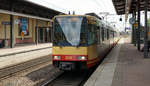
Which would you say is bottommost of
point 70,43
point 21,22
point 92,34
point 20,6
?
point 70,43

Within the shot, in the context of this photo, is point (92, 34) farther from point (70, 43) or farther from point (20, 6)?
point (20, 6)

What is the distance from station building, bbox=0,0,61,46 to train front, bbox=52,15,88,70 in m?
11.6

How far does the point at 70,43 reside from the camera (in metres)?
8.25

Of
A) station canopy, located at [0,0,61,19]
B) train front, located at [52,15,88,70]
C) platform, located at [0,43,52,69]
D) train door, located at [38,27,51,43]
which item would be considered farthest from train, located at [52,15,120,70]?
train door, located at [38,27,51,43]

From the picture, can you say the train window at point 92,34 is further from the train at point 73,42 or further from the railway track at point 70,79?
the railway track at point 70,79

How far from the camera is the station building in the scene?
24.1m

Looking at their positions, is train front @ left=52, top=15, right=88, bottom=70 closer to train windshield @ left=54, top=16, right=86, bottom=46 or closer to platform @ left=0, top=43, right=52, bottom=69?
train windshield @ left=54, top=16, right=86, bottom=46

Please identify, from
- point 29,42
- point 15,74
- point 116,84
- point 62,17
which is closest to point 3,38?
point 29,42

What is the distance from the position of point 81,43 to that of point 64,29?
97 centimetres

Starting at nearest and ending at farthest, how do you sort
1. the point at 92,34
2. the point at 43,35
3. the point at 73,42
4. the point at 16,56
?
1. the point at 73,42
2. the point at 92,34
3. the point at 16,56
4. the point at 43,35

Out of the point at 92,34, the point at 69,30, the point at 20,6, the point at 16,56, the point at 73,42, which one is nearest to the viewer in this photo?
the point at 73,42

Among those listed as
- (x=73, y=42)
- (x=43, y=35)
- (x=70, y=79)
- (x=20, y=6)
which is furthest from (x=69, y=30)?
(x=43, y=35)

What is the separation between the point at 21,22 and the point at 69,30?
76.4ft

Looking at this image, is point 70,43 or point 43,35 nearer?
point 70,43
